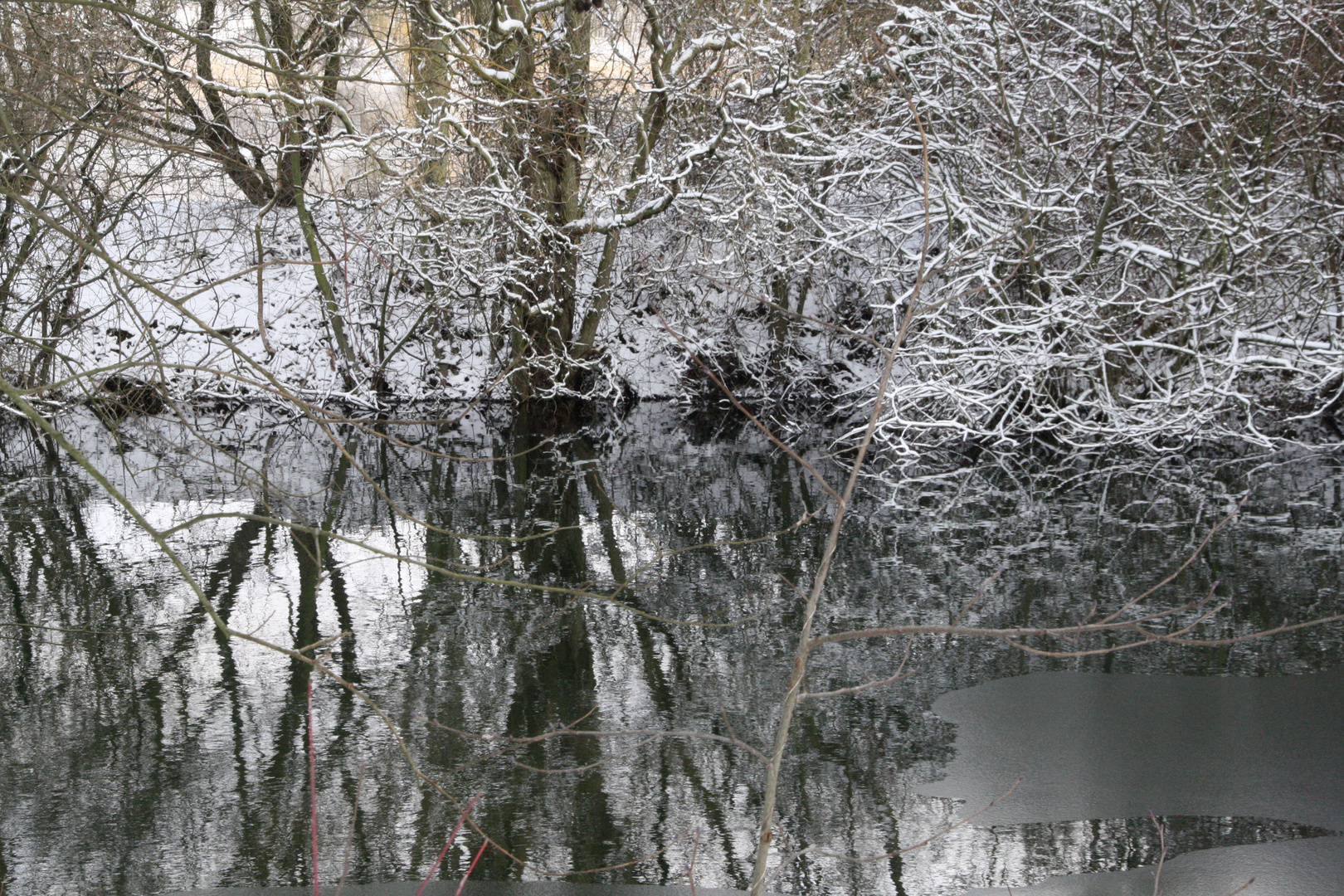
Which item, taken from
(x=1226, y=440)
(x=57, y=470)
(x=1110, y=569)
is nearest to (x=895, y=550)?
(x=1110, y=569)

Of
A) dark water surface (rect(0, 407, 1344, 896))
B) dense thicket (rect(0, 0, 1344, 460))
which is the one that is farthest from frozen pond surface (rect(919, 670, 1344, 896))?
dense thicket (rect(0, 0, 1344, 460))

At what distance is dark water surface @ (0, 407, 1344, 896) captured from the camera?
3.65m

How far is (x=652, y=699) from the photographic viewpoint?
4926mm

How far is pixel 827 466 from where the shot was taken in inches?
404

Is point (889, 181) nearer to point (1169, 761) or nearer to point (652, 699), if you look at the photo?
point (652, 699)

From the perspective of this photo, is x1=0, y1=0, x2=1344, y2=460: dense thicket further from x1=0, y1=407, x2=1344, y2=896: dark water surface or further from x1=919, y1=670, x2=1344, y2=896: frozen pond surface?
x1=919, y1=670, x2=1344, y2=896: frozen pond surface

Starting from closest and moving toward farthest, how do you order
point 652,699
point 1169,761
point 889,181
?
point 1169,761, point 652,699, point 889,181

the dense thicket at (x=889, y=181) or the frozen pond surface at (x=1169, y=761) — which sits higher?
the dense thicket at (x=889, y=181)

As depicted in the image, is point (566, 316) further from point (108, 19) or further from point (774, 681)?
point (774, 681)

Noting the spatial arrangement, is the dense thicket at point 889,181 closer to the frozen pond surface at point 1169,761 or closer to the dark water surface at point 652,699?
the dark water surface at point 652,699

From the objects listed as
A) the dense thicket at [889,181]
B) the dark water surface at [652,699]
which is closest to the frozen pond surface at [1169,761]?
the dark water surface at [652,699]

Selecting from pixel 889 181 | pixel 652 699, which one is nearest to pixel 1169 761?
pixel 652 699

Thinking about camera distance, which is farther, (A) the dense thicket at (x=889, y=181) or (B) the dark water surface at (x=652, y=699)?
(A) the dense thicket at (x=889, y=181)

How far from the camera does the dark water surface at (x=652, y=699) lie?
3648mm
